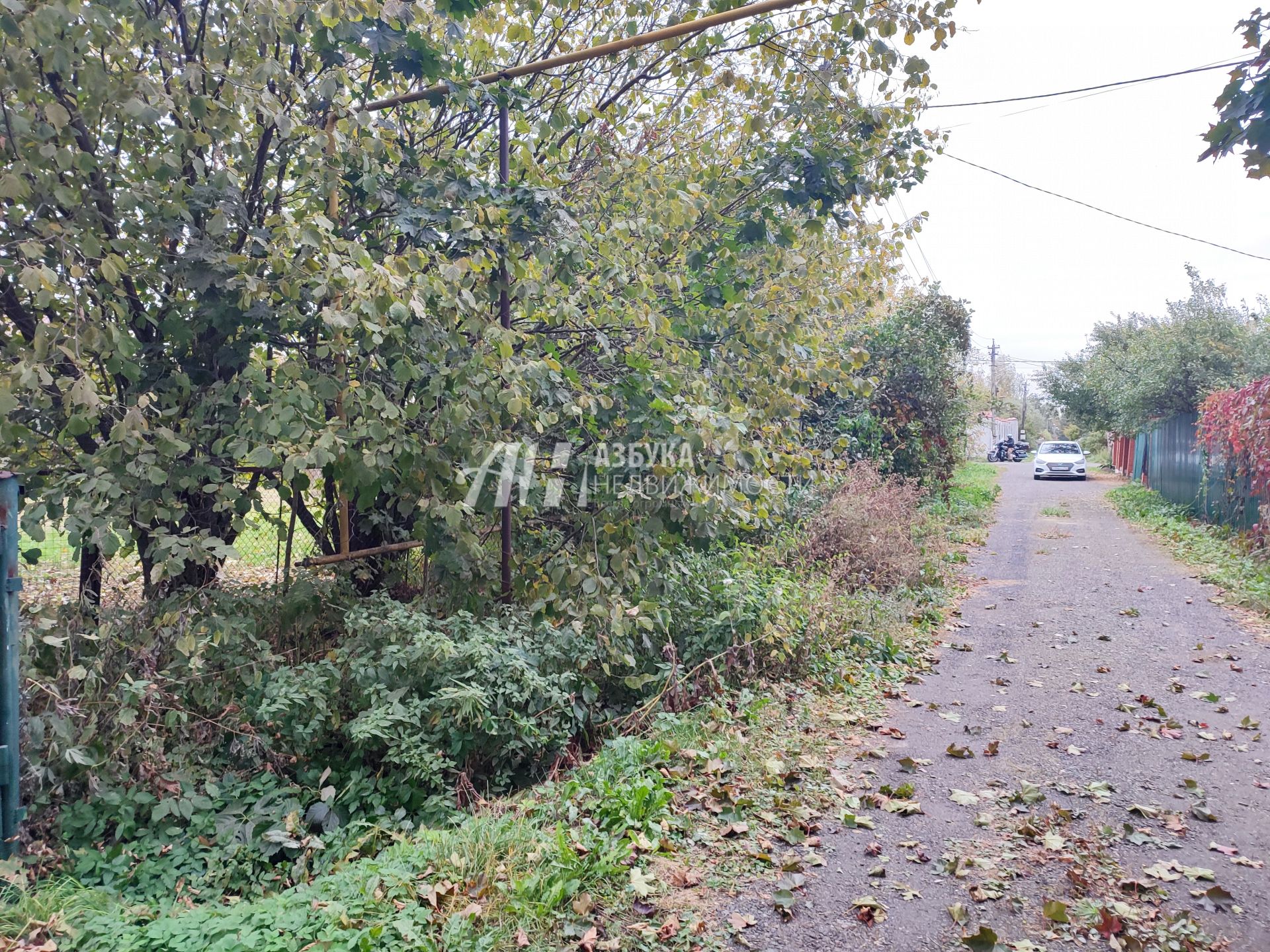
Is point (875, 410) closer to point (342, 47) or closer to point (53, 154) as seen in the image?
point (342, 47)

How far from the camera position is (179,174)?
469cm

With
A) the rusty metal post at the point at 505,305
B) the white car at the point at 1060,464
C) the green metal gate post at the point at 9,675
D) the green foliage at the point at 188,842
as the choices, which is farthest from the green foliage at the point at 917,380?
the white car at the point at 1060,464

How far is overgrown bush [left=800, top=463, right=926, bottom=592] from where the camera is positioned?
29.2 ft

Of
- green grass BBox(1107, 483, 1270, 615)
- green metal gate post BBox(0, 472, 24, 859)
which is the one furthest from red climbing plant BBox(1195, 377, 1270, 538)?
green metal gate post BBox(0, 472, 24, 859)

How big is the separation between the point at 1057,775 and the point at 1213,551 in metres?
9.26

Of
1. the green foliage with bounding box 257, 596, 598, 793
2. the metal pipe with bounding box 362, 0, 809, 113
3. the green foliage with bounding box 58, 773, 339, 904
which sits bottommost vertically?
the green foliage with bounding box 58, 773, 339, 904

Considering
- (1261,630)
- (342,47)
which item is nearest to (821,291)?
(342,47)

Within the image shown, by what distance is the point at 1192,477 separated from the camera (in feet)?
51.0

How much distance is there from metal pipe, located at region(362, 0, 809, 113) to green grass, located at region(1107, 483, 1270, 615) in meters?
7.88

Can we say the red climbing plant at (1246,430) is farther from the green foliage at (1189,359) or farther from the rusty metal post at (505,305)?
the rusty metal post at (505,305)

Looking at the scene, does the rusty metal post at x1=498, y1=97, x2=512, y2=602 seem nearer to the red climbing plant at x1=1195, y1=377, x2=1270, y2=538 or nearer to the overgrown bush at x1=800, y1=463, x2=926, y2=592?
the overgrown bush at x1=800, y1=463, x2=926, y2=592

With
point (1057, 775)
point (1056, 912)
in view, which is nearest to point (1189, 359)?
point (1057, 775)

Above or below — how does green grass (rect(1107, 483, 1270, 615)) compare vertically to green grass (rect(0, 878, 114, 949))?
above

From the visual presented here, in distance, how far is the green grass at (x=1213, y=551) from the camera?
29.0 ft
